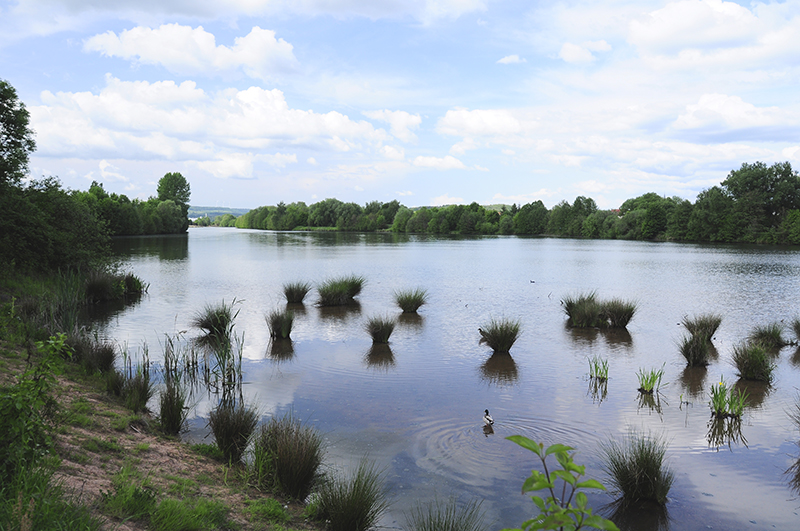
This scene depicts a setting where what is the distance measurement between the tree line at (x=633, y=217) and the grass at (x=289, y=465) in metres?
92.2

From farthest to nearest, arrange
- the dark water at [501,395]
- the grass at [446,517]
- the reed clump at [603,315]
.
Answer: the reed clump at [603,315], the dark water at [501,395], the grass at [446,517]

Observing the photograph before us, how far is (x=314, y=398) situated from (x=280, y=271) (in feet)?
84.8

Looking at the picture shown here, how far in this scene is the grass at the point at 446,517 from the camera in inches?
181

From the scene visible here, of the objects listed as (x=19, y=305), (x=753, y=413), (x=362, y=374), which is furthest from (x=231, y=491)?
(x=19, y=305)

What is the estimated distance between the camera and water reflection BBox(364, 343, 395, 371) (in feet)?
39.5

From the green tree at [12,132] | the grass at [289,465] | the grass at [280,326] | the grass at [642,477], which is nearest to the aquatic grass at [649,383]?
the grass at [642,477]

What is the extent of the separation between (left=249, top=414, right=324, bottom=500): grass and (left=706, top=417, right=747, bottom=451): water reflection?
231 inches

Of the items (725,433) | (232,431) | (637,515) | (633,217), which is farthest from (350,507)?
(633,217)

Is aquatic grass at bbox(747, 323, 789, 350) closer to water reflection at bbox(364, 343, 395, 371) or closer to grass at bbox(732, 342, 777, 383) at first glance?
grass at bbox(732, 342, 777, 383)

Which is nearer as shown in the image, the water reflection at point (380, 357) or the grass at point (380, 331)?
the water reflection at point (380, 357)

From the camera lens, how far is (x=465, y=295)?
79.4 feet

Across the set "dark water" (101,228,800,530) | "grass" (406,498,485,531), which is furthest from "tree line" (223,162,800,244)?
"grass" (406,498,485,531)

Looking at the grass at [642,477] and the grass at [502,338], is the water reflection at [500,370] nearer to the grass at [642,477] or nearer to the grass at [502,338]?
the grass at [502,338]

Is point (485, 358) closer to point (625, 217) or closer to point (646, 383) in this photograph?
point (646, 383)
